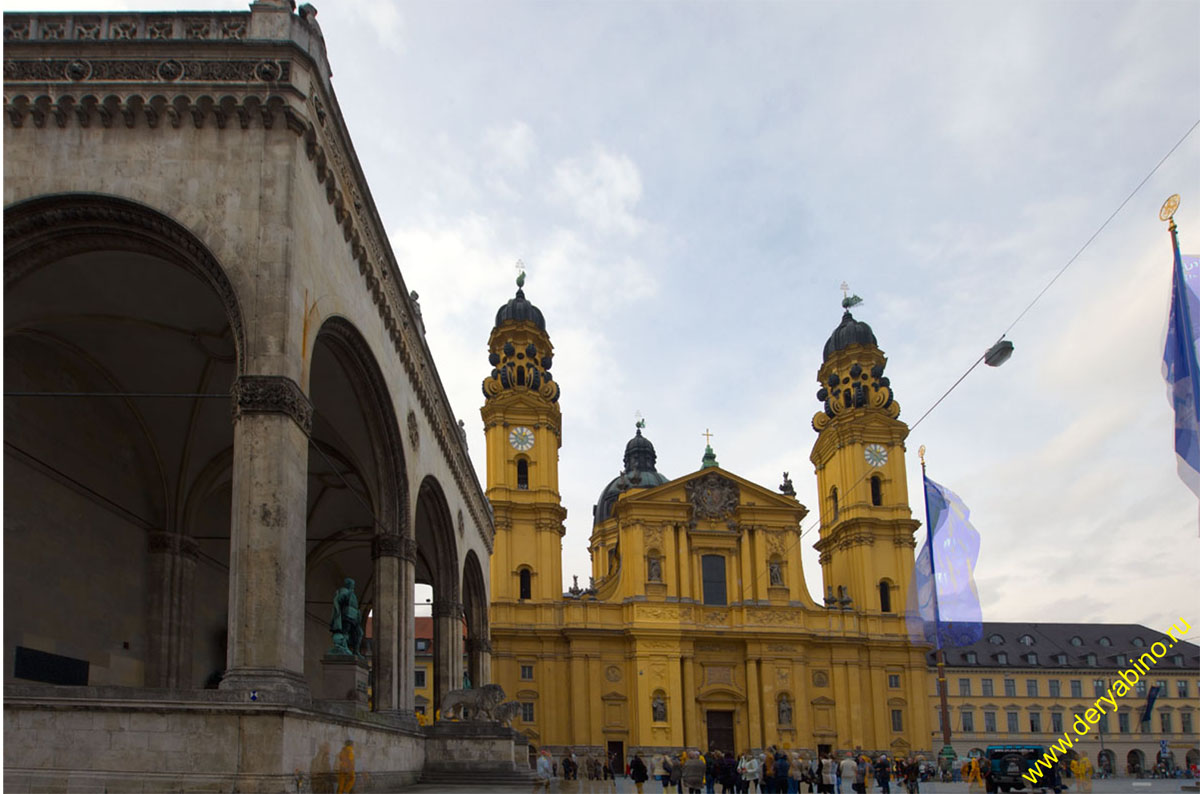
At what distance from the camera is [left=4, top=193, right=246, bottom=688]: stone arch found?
1402 centimetres

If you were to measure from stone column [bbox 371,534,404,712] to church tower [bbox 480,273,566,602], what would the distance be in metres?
33.3

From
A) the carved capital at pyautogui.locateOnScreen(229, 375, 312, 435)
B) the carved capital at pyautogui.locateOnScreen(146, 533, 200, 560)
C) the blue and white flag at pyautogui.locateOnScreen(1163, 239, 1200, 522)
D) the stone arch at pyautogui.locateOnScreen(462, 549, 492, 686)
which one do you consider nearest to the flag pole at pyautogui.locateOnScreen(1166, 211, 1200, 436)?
the blue and white flag at pyautogui.locateOnScreen(1163, 239, 1200, 522)

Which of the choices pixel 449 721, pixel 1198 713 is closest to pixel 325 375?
pixel 449 721

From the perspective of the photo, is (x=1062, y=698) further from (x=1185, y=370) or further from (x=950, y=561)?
(x=1185, y=370)

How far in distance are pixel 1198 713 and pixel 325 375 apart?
77715mm

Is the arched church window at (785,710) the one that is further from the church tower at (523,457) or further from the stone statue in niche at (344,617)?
the stone statue in niche at (344,617)

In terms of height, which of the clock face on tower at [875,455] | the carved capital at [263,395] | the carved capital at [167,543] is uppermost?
the clock face on tower at [875,455]

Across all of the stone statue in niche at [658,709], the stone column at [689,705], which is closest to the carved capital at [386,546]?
the stone statue in niche at [658,709]

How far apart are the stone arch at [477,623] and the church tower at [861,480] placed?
90.2ft

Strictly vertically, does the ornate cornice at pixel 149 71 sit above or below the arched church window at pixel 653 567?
above

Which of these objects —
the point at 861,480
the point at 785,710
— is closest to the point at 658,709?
the point at 785,710

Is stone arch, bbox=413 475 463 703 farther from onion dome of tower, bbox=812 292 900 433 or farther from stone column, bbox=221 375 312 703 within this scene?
onion dome of tower, bbox=812 292 900 433

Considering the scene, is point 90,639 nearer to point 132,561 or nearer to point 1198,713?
point 132,561

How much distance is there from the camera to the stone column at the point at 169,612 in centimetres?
2175
